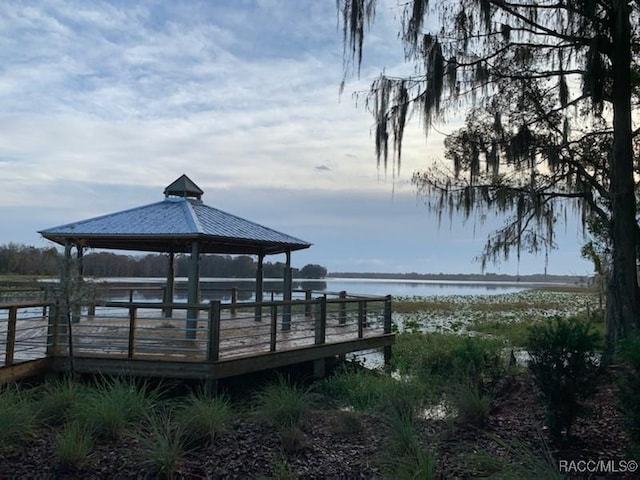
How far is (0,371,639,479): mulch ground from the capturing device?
455 cm

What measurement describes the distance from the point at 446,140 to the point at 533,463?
6.90 m

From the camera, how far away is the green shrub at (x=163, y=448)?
457 cm

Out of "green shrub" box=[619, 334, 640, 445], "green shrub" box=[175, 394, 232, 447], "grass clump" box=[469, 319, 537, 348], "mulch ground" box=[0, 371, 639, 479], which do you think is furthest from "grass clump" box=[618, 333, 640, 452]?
"grass clump" box=[469, 319, 537, 348]

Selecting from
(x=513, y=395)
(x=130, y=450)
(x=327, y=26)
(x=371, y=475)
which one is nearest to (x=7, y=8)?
(x=327, y=26)

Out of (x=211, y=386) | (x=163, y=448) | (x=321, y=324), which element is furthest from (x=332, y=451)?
(x=321, y=324)

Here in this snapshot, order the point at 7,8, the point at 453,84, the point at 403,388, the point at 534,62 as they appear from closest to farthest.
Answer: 1. the point at 403,388
2. the point at 7,8
3. the point at 453,84
4. the point at 534,62

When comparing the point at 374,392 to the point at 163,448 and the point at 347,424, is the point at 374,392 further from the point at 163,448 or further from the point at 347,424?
the point at 163,448

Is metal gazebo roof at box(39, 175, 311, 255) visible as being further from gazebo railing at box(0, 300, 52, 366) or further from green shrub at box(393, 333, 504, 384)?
green shrub at box(393, 333, 504, 384)

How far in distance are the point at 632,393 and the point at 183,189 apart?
33.1 feet

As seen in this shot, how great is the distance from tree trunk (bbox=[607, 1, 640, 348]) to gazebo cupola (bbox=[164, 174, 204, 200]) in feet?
27.1

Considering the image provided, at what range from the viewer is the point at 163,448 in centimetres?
462

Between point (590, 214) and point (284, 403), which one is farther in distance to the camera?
point (590, 214)

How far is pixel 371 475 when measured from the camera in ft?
14.7

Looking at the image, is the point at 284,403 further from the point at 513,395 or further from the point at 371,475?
the point at 513,395
